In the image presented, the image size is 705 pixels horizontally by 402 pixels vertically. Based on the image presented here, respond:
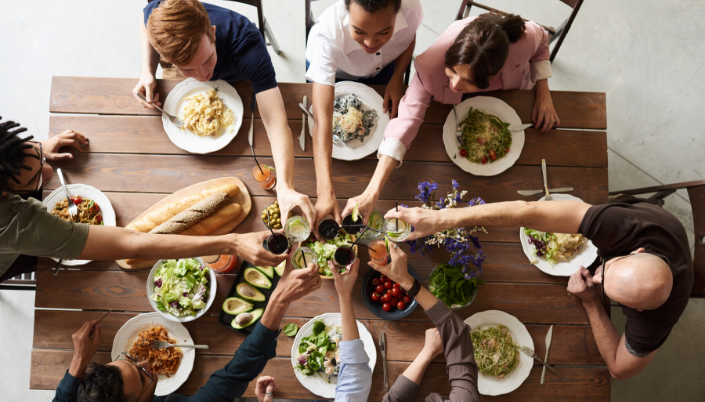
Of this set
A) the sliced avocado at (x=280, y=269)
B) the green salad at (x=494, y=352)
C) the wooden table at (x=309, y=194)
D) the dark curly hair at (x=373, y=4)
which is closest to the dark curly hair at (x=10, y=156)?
the wooden table at (x=309, y=194)

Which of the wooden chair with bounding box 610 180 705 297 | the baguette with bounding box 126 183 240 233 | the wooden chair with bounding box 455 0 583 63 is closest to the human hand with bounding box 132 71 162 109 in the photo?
the baguette with bounding box 126 183 240 233

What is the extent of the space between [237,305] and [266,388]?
0.48m

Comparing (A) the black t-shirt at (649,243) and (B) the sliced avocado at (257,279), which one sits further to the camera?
(B) the sliced avocado at (257,279)

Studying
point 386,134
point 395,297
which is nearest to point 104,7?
point 386,134

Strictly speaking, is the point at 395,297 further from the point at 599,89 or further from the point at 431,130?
the point at 599,89

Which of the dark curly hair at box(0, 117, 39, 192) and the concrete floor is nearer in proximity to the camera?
the dark curly hair at box(0, 117, 39, 192)

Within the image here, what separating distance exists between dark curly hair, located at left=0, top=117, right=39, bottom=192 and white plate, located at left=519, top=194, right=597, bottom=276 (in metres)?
2.52

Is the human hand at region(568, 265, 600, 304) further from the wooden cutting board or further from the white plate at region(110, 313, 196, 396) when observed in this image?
the white plate at region(110, 313, 196, 396)

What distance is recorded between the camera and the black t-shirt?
190 cm

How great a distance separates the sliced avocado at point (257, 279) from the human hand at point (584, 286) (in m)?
1.70

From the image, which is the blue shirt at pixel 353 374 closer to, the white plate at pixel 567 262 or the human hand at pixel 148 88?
the white plate at pixel 567 262

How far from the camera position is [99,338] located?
82.4 inches

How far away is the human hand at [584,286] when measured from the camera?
206 cm

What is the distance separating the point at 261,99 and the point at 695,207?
2601 millimetres
